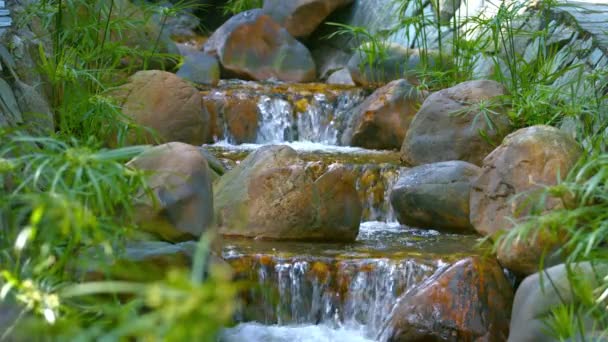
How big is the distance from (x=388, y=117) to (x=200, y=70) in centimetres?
239

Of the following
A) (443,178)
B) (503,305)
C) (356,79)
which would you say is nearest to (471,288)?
(503,305)

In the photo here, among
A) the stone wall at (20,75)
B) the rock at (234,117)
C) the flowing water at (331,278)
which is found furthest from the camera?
the rock at (234,117)

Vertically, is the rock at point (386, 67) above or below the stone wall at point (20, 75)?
below

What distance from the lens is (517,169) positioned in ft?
18.5

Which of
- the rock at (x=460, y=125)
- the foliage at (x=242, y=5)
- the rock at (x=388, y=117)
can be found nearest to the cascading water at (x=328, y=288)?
the rock at (x=460, y=125)

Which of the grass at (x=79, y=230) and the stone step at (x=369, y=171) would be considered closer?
the grass at (x=79, y=230)

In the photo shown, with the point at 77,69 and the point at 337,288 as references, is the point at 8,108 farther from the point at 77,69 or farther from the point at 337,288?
the point at 337,288

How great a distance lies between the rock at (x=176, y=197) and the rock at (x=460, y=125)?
2539 millimetres

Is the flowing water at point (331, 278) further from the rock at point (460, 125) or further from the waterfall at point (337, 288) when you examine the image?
the rock at point (460, 125)

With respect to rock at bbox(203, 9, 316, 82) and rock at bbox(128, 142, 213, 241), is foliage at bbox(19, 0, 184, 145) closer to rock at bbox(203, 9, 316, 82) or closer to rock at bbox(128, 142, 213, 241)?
rock at bbox(128, 142, 213, 241)

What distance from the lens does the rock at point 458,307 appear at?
4.93 m

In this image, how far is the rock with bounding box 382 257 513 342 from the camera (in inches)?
194

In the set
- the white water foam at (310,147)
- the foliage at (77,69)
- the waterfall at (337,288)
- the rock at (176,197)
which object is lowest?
the white water foam at (310,147)

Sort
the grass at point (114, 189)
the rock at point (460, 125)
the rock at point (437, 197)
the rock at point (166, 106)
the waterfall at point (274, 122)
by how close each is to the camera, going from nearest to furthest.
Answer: the grass at point (114, 189) < the rock at point (437, 197) < the rock at point (460, 125) < the rock at point (166, 106) < the waterfall at point (274, 122)
